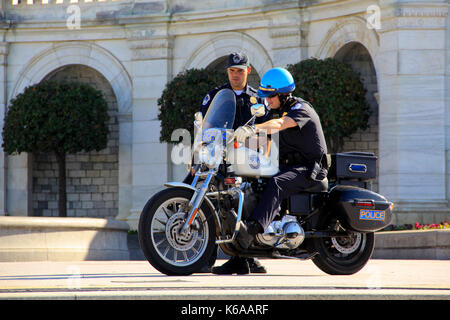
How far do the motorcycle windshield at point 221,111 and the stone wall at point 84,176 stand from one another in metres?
14.7

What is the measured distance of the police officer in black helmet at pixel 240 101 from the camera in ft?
24.7

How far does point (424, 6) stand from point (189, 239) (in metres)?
10.5

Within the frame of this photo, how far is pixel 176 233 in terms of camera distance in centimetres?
665

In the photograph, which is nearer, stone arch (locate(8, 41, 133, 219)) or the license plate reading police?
the license plate reading police

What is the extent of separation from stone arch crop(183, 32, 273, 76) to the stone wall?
2.68 m

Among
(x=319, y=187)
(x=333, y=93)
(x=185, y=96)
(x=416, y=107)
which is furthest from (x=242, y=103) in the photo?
(x=185, y=96)

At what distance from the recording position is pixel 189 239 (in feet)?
22.0

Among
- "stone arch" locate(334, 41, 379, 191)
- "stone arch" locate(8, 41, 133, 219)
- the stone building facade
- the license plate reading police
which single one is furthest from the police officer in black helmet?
"stone arch" locate(8, 41, 133, 219)

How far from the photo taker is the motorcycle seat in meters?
7.21

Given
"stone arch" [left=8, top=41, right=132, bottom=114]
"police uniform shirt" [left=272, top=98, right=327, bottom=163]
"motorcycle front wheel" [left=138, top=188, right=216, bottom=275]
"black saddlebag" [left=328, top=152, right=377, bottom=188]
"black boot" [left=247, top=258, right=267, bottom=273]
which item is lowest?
"black boot" [left=247, top=258, right=267, bottom=273]

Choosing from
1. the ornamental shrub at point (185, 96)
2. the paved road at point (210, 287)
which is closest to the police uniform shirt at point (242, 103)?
the paved road at point (210, 287)

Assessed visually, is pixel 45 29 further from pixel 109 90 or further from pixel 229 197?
pixel 229 197

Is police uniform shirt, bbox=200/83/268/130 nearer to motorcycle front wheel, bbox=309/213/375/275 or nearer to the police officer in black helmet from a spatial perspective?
the police officer in black helmet

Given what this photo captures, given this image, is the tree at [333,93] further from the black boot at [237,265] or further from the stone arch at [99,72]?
the black boot at [237,265]
